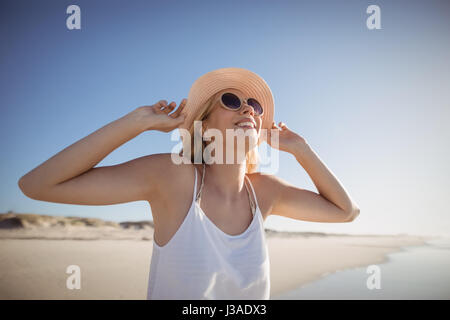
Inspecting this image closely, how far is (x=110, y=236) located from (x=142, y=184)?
22529 millimetres

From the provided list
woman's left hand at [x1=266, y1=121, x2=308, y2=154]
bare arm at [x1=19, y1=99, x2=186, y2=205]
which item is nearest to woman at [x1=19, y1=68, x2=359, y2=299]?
bare arm at [x1=19, y1=99, x2=186, y2=205]

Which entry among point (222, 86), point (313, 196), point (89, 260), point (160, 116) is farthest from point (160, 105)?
point (89, 260)

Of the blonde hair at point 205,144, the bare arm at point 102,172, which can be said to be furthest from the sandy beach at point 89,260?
the bare arm at point 102,172

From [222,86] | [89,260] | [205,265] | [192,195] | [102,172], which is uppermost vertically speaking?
[222,86]

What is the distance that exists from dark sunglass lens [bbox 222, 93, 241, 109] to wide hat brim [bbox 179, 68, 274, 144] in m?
0.22

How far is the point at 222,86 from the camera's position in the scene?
2.96 m

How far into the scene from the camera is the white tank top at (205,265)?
1.87m

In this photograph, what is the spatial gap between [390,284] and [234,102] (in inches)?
487

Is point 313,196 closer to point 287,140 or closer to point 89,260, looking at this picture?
point 287,140

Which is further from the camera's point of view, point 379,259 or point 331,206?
point 379,259

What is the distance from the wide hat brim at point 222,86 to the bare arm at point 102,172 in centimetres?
75

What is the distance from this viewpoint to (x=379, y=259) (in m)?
17.2
